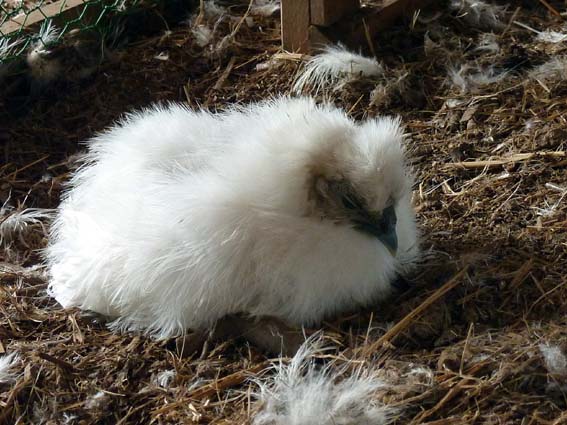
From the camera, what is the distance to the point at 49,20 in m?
3.99

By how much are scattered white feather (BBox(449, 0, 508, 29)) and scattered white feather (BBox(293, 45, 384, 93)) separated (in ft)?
2.01

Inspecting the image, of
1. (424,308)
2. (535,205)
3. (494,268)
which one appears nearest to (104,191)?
(424,308)

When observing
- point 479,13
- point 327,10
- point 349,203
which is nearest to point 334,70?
point 327,10

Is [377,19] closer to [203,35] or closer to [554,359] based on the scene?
[203,35]

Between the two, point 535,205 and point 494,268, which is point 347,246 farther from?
point 535,205

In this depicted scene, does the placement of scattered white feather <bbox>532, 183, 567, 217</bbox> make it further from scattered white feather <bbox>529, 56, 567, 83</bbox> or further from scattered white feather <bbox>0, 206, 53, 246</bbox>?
scattered white feather <bbox>0, 206, 53, 246</bbox>

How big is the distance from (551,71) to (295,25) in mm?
1076

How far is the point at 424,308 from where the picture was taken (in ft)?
8.44

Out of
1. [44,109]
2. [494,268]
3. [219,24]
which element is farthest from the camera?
[219,24]

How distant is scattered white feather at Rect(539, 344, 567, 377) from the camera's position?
228 cm

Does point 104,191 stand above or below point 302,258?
above

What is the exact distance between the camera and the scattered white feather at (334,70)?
3654 millimetres

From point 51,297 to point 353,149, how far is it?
1.17 metres

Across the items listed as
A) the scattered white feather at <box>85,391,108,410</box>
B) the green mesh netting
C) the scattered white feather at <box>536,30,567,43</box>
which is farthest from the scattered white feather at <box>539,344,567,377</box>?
the green mesh netting
